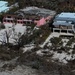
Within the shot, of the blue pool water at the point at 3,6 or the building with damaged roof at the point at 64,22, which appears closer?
the building with damaged roof at the point at 64,22

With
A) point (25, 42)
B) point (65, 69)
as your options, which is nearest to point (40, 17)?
point (25, 42)

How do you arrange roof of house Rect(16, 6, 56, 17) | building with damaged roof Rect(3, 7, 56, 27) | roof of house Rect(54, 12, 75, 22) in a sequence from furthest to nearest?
roof of house Rect(16, 6, 56, 17)
building with damaged roof Rect(3, 7, 56, 27)
roof of house Rect(54, 12, 75, 22)

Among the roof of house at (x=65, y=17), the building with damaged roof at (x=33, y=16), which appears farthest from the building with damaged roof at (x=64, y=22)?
the building with damaged roof at (x=33, y=16)

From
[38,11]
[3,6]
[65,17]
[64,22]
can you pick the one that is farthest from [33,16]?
[3,6]

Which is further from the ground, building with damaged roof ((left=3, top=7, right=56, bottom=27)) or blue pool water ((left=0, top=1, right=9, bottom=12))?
blue pool water ((left=0, top=1, right=9, bottom=12))

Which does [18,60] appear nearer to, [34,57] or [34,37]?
[34,57]

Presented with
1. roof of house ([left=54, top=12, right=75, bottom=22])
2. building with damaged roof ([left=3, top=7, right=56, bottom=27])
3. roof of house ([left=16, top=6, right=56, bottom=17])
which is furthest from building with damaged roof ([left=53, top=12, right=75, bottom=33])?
roof of house ([left=16, top=6, right=56, bottom=17])

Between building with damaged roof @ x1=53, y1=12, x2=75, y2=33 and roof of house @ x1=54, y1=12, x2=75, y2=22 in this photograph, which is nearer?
building with damaged roof @ x1=53, y1=12, x2=75, y2=33

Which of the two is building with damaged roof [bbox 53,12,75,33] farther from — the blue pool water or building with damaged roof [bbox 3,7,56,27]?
the blue pool water

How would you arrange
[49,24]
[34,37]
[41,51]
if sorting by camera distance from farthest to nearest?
[49,24] → [34,37] → [41,51]

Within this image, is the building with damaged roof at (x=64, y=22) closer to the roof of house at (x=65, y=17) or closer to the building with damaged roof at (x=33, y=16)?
the roof of house at (x=65, y=17)

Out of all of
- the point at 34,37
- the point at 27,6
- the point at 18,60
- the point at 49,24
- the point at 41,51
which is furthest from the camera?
the point at 27,6
